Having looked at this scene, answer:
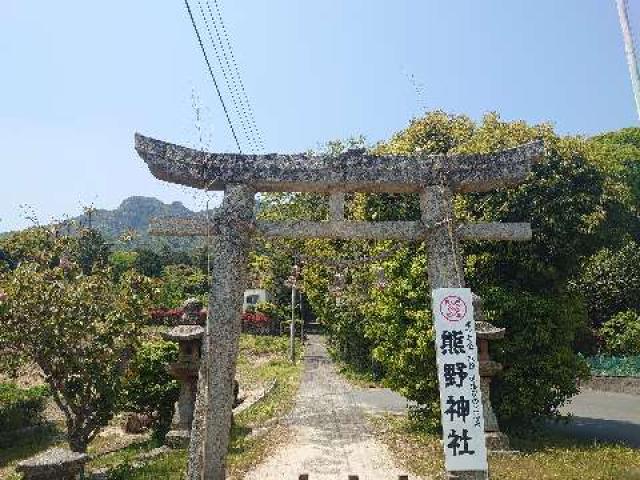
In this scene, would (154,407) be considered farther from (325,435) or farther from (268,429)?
(325,435)

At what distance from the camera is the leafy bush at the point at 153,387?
1530cm

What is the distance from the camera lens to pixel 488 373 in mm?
12383

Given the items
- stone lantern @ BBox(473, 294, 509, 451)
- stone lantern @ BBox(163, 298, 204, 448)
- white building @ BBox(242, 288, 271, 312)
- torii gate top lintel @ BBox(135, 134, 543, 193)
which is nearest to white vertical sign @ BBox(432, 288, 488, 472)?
torii gate top lintel @ BBox(135, 134, 543, 193)

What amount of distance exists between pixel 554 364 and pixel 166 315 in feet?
106

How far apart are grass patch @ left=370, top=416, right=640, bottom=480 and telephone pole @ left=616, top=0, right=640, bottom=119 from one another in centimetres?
649

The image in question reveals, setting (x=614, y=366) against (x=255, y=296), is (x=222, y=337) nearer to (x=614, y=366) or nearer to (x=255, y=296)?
(x=614, y=366)

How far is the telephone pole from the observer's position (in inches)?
288

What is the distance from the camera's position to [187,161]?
8.23 meters

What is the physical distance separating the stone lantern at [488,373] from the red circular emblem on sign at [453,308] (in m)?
5.58

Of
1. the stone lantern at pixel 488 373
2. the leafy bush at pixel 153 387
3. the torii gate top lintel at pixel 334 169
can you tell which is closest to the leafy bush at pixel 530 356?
the stone lantern at pixel 488 373

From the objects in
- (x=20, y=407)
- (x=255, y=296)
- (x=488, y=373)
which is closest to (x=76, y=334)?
(x=488, y=373)

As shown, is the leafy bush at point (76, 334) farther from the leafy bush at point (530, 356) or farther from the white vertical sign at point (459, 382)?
the leafy bush at point (530, 356)

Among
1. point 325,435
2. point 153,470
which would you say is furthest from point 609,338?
point 153,470

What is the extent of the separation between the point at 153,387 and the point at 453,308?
11.1 meters
